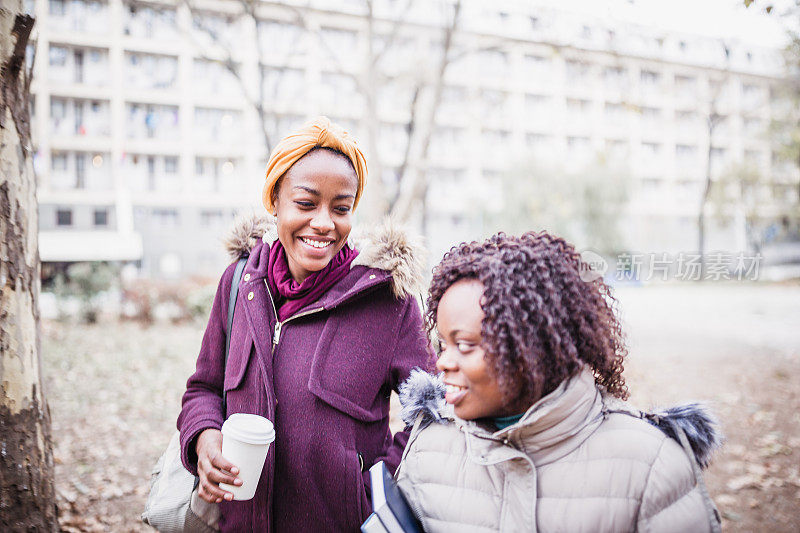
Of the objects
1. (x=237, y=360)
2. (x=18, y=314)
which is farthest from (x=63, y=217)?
(x=237, y=360)

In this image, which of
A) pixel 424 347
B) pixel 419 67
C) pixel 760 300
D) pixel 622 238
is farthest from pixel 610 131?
pixel 424 347

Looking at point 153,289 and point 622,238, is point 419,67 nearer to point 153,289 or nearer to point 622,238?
point 153,289

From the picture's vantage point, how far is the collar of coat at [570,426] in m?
1.37

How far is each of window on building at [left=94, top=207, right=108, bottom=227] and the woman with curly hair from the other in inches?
1414

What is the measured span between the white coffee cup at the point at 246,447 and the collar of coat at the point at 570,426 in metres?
0.60

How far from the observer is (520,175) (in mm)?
27938

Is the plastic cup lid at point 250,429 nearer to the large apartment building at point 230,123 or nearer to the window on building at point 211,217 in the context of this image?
the large apartment building at point 230,123

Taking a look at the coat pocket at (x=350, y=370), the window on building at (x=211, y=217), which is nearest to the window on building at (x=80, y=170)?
the window on building at (x=211, y=217)

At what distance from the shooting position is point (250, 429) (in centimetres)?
161

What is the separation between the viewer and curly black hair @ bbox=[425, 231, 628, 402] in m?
1.36

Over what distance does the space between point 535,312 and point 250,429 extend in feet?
2.92

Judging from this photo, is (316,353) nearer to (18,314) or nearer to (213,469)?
(213,469)

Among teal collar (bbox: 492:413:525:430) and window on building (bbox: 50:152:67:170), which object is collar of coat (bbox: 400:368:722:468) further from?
window on building (bbox: 50:152:67:170)

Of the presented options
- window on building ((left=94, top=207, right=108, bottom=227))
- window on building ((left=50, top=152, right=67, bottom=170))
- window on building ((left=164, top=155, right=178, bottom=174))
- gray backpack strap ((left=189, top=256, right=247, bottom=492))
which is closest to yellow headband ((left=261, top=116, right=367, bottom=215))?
gray backpack strap ((left=189, top=256, right=247, bottom=492))
